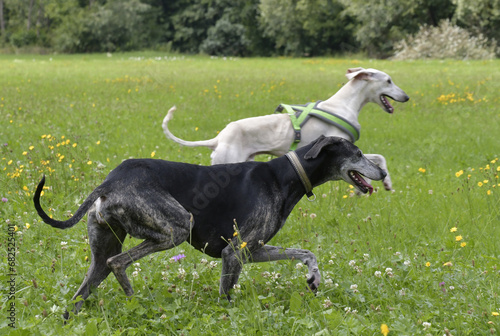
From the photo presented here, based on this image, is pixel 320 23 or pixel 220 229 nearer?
pixel 220 229

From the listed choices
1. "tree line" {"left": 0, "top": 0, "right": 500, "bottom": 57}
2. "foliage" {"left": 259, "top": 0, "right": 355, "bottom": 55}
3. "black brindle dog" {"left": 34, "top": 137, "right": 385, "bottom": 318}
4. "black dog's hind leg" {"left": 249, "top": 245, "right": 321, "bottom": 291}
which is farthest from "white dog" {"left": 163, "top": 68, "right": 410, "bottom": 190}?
"foliage" {"left": 259, "top": 0, "right": 355, "bottom": 55}

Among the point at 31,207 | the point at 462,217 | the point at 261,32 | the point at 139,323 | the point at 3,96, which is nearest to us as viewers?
the point at 139,323

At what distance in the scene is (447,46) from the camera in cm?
3312

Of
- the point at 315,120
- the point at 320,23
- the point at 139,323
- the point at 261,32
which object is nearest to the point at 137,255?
the point at 139,323

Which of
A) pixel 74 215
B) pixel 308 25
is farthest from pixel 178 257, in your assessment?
pixel 308 25

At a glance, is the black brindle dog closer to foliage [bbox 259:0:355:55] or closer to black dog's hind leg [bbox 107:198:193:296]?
black dog's hind leg [bbox 107:198:193:296]

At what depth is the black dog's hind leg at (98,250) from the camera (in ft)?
12.5

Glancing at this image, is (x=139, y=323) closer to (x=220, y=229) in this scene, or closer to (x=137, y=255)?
(x=137, y=255)

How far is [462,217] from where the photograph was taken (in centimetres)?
547

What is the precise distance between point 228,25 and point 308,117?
1695 inches

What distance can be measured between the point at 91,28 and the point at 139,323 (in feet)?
150

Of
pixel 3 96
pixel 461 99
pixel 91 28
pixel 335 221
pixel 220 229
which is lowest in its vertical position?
pixel 91 28

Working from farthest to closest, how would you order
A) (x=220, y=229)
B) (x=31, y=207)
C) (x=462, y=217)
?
(x=31, y=207)
(x=462, y=217)
(x=220, y=229)

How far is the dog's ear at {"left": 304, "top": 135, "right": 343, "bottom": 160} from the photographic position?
4027 millimetres
